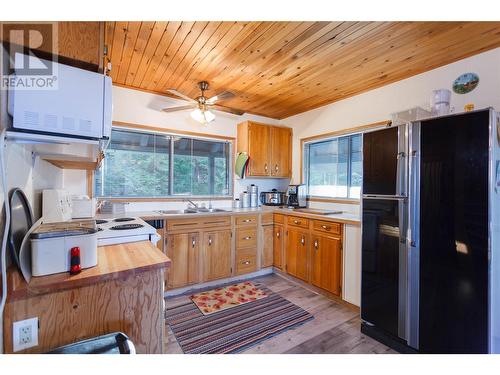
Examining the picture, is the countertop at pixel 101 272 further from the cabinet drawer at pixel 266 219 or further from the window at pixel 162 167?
the cabinet drawer at pixel 266 219

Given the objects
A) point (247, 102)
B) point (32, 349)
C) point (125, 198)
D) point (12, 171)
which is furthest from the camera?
point (247, 102)

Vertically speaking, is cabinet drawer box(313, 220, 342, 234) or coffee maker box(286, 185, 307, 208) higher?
coffee maker box(286, 185, 307, 208)

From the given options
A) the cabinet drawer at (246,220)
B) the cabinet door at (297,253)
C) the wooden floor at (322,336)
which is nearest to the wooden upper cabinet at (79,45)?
the wooden floor at (322,336)

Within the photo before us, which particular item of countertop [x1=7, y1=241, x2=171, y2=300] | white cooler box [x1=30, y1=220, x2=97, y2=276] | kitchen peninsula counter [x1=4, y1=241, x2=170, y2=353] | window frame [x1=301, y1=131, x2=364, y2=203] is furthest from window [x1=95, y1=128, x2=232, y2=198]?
white cooler box [x1=30, y1=220, x2=97, y2=276]

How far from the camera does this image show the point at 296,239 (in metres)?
3.13

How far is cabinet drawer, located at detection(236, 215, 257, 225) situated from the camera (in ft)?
10.6

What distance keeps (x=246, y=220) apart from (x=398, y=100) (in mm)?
2314

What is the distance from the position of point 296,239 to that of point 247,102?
206 cm

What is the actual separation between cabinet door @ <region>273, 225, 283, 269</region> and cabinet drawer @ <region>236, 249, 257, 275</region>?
1.08ft

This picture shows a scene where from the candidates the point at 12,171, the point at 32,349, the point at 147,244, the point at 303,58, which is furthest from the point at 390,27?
the point at 32,349

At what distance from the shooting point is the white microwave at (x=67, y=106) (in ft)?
2.99

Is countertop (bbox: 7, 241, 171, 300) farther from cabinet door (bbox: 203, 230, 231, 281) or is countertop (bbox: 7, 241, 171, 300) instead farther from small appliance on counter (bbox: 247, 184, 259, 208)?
small appliance on counter (bbox: 247, 184, 259, 208)
